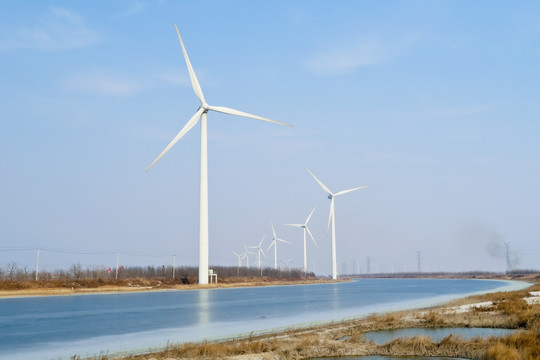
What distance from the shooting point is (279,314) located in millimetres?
35406

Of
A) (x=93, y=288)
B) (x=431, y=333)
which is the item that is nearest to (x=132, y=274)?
(x=93, y=288)

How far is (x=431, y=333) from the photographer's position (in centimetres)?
2264

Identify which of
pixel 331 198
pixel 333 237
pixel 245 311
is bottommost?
pixel 245 311

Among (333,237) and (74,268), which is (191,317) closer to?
(74,268)

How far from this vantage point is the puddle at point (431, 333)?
21.4 metres

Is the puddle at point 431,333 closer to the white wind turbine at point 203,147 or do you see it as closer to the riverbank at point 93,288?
the white wind turbine at point 203,147

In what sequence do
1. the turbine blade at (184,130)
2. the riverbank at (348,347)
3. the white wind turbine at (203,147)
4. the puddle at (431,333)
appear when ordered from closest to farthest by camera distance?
the riverbank at (348,347), the puddle at (431,333), the turbine blade at (184,130), the white wind turbine at (203,147)

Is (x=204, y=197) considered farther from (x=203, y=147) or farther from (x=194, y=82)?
(x=194, y=82)

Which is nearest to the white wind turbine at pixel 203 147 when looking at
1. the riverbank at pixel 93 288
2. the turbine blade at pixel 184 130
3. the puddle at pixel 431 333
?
the turbine blade at pixel 184 130

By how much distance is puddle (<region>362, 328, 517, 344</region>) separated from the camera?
2138cm

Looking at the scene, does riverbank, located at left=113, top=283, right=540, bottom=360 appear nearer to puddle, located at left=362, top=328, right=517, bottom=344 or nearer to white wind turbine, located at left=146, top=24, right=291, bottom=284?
puddle, located at left=362, top=328, right=517, bottom=344

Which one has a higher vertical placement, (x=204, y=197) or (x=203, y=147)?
(x=203, y=147)

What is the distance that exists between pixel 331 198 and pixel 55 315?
7569 centimetres

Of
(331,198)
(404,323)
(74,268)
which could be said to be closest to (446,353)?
(404,323)
